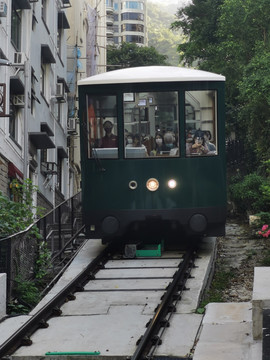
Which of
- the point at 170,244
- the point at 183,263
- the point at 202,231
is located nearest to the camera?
the point at 183,263

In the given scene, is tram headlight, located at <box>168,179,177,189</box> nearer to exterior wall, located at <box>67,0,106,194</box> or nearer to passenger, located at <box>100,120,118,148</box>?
passenger, located at <box>100,120,118,148</box>

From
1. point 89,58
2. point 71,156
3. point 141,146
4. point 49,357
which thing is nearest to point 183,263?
point 141,146

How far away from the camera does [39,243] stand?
47.2 ft

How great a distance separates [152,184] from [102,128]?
5.09 ft

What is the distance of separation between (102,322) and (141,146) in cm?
603

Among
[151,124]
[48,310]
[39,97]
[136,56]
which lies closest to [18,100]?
[39,97]

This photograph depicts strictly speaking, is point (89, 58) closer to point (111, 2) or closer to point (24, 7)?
point (24, 7)

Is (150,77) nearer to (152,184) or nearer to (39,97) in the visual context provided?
(152,184)

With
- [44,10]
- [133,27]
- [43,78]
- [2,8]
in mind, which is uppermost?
[133,27]

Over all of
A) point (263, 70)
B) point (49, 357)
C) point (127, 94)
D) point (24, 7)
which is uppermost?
point (24, 7)

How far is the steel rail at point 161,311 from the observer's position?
8370mm

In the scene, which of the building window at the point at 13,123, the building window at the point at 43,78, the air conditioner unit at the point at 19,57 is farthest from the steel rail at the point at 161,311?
the building window at the point at 43,78

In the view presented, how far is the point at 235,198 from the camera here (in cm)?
2806

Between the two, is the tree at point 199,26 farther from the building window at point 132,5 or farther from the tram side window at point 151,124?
the building window at point 132,5
